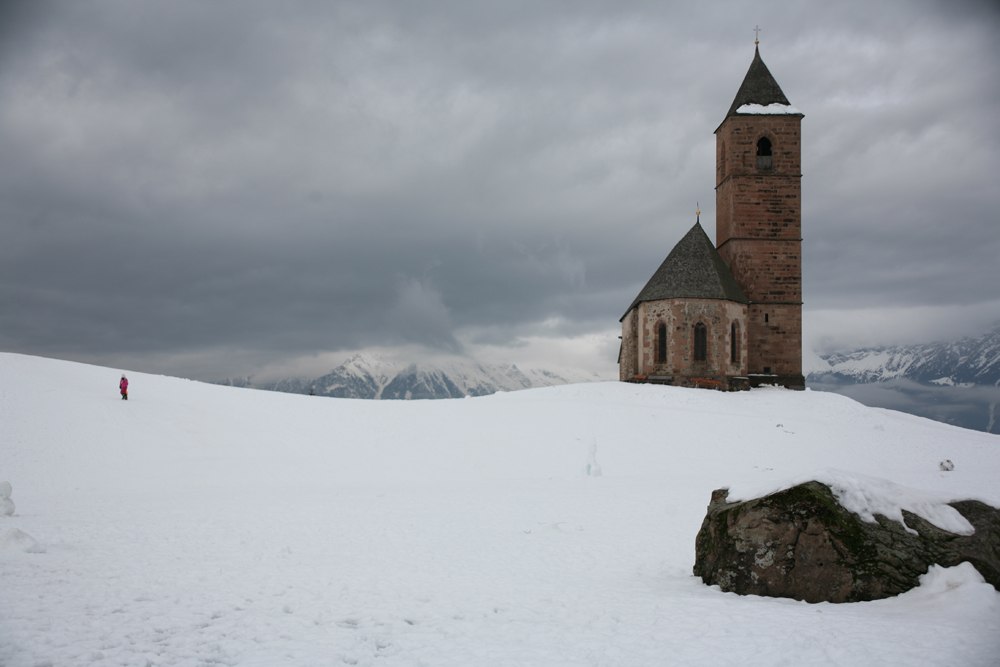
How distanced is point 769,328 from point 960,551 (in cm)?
3441

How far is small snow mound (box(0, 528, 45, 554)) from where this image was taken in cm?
859

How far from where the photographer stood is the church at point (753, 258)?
121ft

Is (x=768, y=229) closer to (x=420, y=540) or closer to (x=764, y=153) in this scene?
(x=764, y=153)

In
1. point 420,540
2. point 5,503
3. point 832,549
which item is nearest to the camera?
point 832,549

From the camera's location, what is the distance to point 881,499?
7379 millimetres

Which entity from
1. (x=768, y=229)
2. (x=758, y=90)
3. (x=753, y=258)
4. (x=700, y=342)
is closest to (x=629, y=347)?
(x=700, y=342)

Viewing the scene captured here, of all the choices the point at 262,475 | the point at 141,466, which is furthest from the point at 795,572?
the point at 141,466

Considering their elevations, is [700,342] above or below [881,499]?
above

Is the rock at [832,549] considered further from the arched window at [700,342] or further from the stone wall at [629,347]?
the stone wall at [629,347]

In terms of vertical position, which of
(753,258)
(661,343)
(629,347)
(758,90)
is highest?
(758,90)

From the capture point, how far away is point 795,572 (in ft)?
23.1

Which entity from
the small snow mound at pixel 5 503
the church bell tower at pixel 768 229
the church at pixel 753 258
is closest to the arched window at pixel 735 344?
the church at pixel 753 258

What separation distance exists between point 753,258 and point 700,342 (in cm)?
769

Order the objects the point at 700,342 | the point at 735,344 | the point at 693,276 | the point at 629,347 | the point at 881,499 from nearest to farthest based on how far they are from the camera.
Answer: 1. the point at 881,499
2. the point at 700,342
3. the point at 693,276
4. the point at 735,344
5. the point at 629,347
